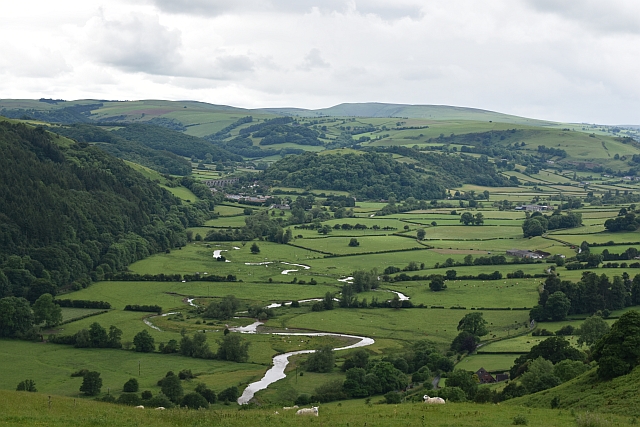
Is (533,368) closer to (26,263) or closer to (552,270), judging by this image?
(552,270)

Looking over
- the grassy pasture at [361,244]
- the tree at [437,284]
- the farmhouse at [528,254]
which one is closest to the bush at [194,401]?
the tree at [437,284]

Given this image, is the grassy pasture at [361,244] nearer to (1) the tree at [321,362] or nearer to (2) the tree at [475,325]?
(2) the tree at [475,325]

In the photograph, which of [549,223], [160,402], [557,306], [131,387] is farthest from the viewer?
[549,223]

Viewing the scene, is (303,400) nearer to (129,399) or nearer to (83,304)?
(129,399)

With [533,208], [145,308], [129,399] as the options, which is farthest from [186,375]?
[533,208]

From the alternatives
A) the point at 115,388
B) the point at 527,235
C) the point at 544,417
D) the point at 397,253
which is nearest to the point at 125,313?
the point at 115,388

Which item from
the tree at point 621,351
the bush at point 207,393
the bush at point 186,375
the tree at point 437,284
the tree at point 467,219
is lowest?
the bush at point 186,375
